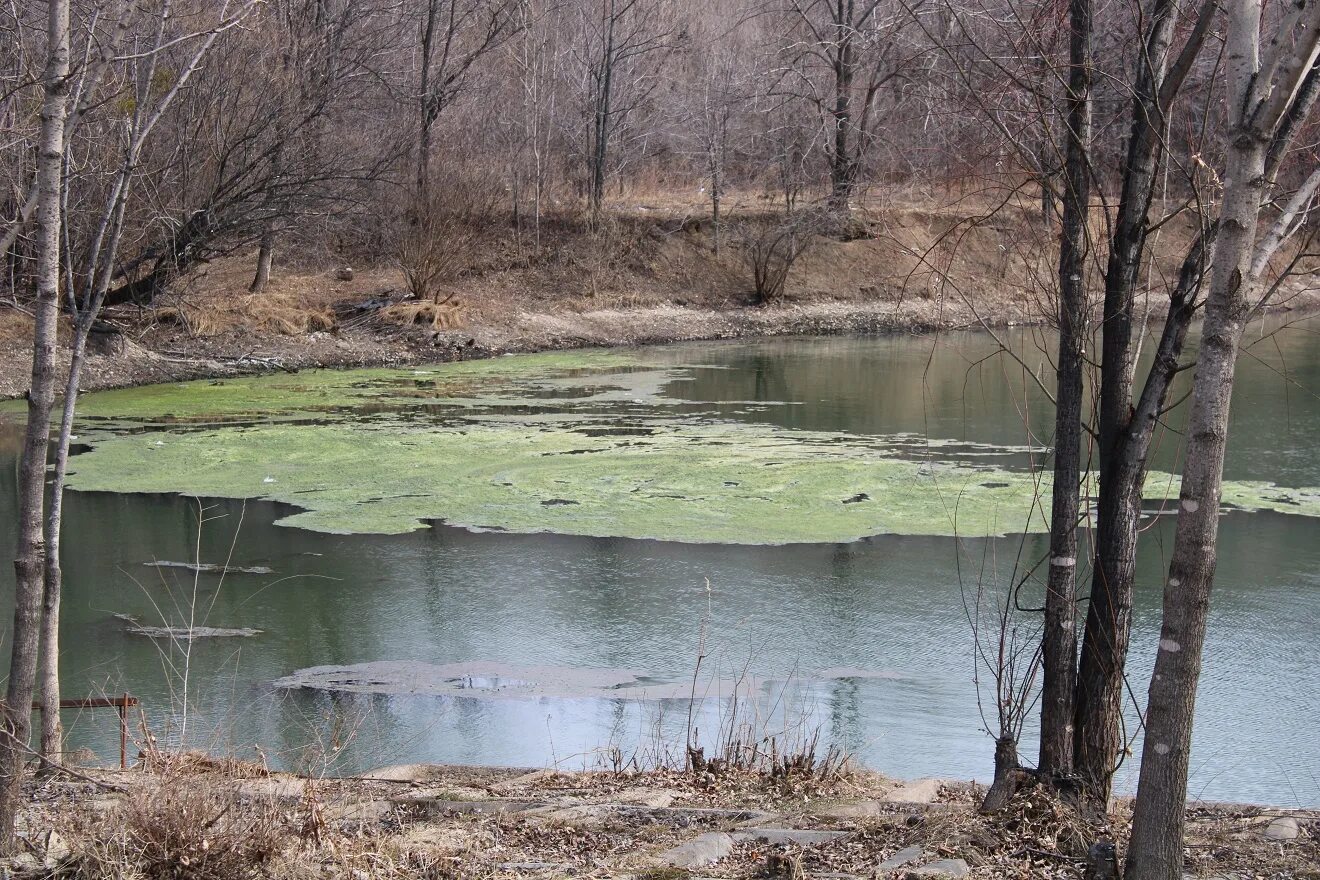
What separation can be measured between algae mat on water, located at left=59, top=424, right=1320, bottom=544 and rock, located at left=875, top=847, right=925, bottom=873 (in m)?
5.46


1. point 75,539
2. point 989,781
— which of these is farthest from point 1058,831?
point 75,539

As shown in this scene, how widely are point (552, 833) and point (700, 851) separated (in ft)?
1.44

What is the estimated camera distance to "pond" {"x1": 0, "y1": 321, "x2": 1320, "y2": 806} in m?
6.05

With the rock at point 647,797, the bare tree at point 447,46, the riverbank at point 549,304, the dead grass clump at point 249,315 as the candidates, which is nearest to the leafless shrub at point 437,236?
the riverbank at point 549,304

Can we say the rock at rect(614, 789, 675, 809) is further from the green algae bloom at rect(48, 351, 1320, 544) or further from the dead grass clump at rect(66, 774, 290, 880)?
the green algae bloom at rect(48, 351, 1320, 544)

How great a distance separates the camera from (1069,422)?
4176mm

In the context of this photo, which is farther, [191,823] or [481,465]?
[481,465]

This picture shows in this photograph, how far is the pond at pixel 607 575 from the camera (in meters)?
6.05

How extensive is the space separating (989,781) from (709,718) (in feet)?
4.64

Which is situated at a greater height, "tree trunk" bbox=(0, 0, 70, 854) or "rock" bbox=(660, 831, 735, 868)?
"tree trunk" bbox=(0, 0, 70, 854)

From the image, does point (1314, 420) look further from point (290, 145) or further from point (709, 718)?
point (290, 145)

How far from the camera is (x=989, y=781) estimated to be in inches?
215

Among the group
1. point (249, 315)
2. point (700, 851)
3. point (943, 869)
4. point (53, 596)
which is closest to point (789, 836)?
point (700, 851)

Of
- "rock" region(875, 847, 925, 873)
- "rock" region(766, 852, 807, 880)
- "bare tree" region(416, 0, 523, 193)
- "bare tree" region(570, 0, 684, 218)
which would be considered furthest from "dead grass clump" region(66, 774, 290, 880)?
"bare tree" region(570, 0, 684, 218)
